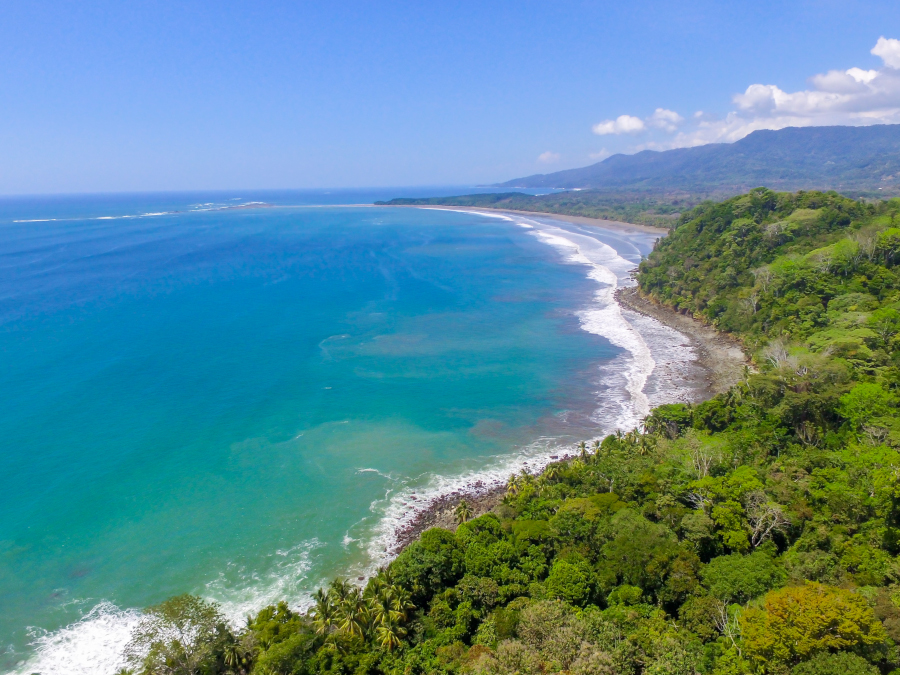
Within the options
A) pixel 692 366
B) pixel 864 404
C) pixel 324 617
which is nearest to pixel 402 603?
pixel 324 617

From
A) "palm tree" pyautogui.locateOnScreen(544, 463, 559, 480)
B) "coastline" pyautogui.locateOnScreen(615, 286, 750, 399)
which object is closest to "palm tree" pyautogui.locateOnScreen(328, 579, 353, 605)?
"palm tree" pyautogui.locateOnScreen(544, 463, 559, 480)

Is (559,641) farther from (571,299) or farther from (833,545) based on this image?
(571,299)

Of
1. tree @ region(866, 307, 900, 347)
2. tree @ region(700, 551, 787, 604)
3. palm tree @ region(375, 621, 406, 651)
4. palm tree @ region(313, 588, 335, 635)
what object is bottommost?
palm tree @ region(375, 621, 406, 651)

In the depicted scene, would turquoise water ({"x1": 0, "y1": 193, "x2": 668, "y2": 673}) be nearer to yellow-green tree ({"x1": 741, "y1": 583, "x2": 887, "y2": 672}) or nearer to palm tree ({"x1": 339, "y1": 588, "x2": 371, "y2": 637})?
palm tree ({"x1": 339, "y1": 588, "x2": 371, "y2": 637})

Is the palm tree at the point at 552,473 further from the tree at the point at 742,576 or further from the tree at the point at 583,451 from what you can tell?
the tree at the point at 742,576

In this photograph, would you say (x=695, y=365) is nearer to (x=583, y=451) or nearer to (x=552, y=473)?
(x=583, y=451)
